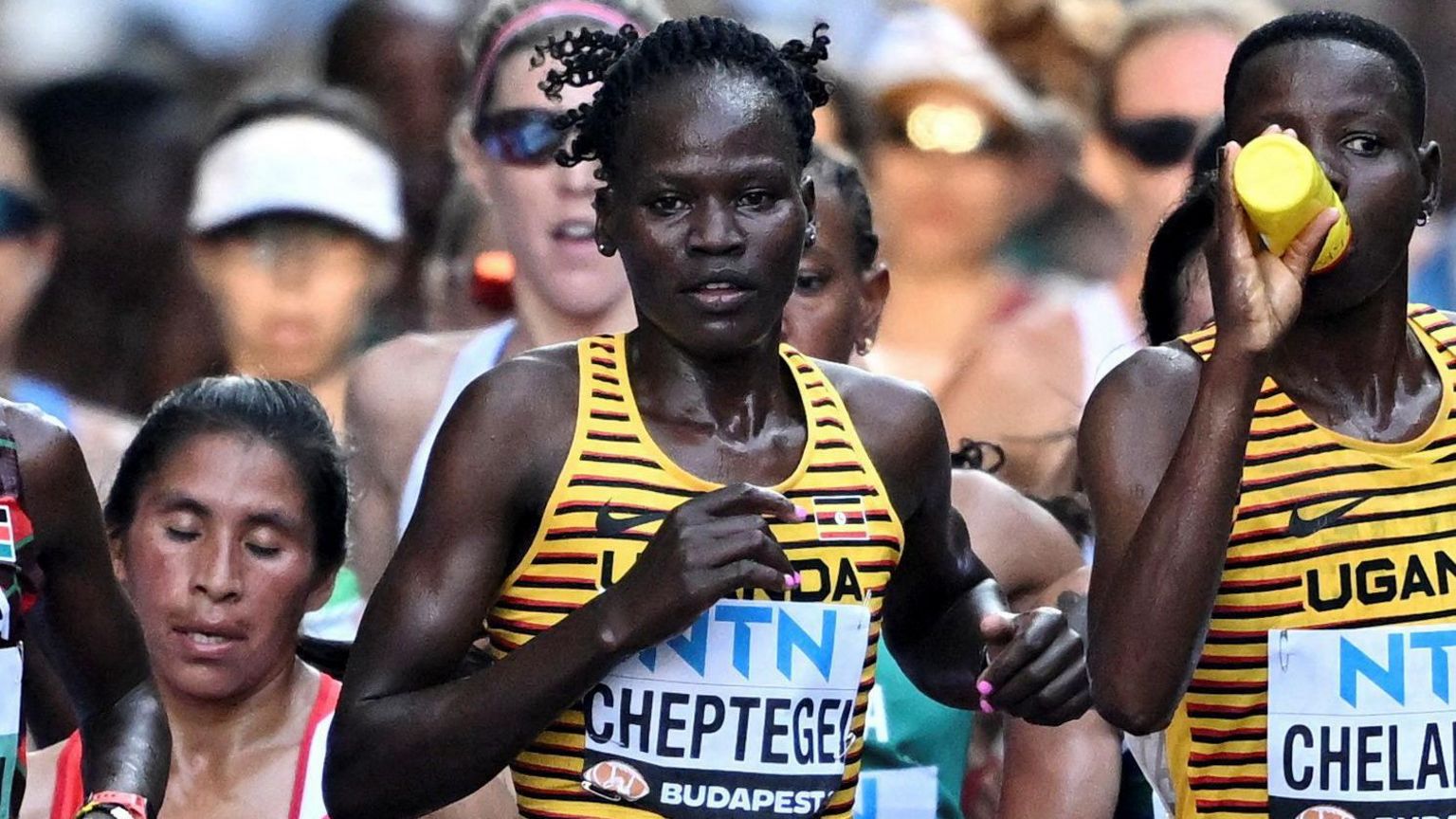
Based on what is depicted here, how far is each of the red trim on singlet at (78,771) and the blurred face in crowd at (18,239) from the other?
230 cm

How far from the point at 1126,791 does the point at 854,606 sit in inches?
62.1

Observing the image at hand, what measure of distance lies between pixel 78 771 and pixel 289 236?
8.16ft

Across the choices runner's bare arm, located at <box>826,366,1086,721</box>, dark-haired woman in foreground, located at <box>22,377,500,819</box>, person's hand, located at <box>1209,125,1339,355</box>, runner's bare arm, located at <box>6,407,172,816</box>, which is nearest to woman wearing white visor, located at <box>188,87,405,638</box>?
dark-haired woman in foreground, located at <box>22,377,500,819</box>

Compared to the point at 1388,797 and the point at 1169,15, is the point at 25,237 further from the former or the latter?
the point at 1388,797

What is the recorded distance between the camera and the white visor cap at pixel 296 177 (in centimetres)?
642

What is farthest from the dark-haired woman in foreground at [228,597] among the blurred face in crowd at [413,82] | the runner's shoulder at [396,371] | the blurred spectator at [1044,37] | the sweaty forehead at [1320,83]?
the blurred spectator at [1044,37]

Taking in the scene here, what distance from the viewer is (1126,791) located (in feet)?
15.8

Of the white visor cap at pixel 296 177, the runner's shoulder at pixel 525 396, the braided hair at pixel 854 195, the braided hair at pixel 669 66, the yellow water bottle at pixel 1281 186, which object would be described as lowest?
the runner's shoulder at pixel 525 396

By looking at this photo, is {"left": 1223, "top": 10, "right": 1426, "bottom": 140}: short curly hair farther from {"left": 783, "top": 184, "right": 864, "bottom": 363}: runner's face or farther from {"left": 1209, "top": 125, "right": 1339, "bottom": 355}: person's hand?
{"left": 783, "top": 184, "right": 864, "bottom": 363}: runner's face

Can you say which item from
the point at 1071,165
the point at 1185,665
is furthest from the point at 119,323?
the point at 1185,665

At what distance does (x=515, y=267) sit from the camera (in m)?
6.09

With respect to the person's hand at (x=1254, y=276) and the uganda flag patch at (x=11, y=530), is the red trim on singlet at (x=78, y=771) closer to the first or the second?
the uganda flag patch at (x=11, y=530)

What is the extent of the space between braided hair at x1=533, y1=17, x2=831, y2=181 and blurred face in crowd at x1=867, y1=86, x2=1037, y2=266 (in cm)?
339

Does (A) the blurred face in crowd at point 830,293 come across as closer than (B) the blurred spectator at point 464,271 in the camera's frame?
Yes
